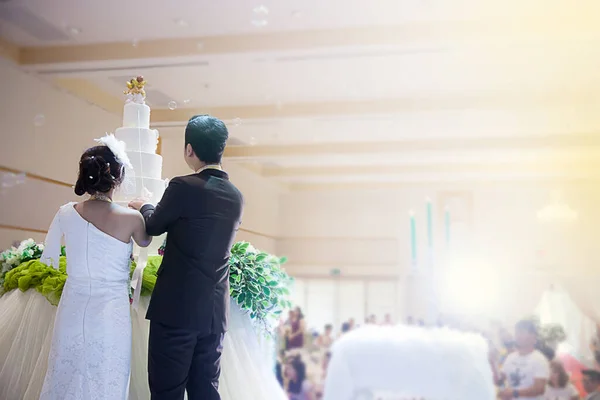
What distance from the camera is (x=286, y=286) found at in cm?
190

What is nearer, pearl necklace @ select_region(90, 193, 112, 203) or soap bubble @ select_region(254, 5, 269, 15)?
pearl necklace @ select_region(90, 193, 112, 203)

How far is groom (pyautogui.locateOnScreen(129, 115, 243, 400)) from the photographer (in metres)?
1.28

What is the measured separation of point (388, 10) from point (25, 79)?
2.24 m

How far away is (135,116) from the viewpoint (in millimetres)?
1841

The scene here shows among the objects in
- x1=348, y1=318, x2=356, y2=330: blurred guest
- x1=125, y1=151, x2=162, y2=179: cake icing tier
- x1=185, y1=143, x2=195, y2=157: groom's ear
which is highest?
x1=125, y1=151, x2=162, y2=179: cake icing tier

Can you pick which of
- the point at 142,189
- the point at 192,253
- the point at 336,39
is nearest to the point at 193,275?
the point at 192,253

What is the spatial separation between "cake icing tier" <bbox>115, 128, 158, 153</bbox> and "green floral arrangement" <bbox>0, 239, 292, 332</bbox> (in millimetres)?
367

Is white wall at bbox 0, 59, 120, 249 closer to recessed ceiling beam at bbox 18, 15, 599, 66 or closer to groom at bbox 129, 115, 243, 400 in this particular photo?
recessed ceiling beam at bbox 18, 15, 599, 66

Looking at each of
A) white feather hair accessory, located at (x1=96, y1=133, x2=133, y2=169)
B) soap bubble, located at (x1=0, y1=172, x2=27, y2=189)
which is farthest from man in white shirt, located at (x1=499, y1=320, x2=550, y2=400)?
soap bubble, located at (x1=0, y1=172, x2=27, y2=189)

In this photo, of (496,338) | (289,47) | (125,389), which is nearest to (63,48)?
(289,47)

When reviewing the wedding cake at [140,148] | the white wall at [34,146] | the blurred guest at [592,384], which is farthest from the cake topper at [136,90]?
the blurred guest at [592,384]

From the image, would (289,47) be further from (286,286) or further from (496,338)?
(496,338)

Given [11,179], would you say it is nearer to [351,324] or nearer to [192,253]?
[192,253]

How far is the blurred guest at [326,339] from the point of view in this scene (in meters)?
6.41
